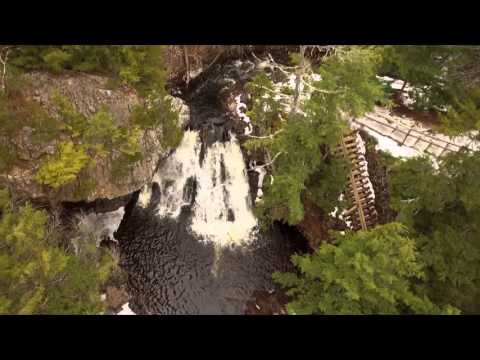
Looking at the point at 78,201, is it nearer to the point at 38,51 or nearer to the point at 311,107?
the point at 38,51

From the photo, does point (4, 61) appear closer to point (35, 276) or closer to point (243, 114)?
point (35, 276)

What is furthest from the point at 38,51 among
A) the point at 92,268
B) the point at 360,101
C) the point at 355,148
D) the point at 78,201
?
the point at 355,148

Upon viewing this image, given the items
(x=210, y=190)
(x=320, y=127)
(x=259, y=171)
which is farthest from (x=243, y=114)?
(x=320, y=127)

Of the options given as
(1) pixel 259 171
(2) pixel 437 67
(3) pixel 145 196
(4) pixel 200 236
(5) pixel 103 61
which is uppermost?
(2) pixel 437 67

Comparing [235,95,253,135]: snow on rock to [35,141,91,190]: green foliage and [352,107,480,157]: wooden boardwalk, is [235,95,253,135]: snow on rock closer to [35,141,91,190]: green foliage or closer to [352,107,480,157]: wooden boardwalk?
[352,107,480,157]: wooden boardwalk

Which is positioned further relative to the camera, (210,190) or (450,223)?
(210,190)

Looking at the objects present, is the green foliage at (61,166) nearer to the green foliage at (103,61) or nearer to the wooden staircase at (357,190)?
the green foliage at (103,61)

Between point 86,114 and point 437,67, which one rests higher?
point 437,67
